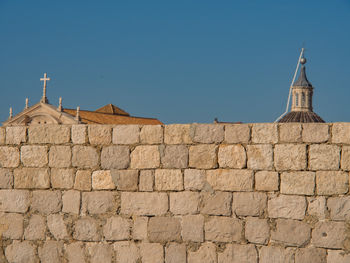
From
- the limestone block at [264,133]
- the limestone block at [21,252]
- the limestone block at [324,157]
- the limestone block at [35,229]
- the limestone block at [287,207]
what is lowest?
the limestone block at [21,252]

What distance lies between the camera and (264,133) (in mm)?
5953

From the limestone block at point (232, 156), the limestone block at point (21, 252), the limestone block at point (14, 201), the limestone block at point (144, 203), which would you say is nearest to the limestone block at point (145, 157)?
the limestone block at point (144, 203)

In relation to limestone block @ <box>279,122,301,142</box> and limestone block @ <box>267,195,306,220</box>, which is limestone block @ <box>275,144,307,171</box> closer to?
limestone block @ <box>279,122,301,142</box>

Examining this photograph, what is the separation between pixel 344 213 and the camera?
564 centimetres

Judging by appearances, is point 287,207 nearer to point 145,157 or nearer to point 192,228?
point 192,228

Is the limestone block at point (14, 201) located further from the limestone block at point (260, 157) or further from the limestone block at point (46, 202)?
the limestone block at point (260, 157)

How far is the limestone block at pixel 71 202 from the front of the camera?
6.59 meters

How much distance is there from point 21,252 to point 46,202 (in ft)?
2.19

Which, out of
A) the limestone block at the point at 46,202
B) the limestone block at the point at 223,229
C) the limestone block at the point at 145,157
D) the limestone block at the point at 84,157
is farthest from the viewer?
the limestone block at the point at 46,202

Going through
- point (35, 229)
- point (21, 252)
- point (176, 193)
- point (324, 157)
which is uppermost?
point (324, 157)

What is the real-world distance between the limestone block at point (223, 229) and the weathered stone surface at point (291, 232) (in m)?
0.37

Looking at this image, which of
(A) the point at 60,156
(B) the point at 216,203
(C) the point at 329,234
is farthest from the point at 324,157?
(A) the point at 60,156

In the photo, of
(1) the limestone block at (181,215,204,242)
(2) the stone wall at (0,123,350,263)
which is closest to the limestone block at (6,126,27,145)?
(2) the stone wall at (0,123,350,263)

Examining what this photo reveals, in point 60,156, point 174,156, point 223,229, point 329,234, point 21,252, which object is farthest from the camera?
point 21,252
